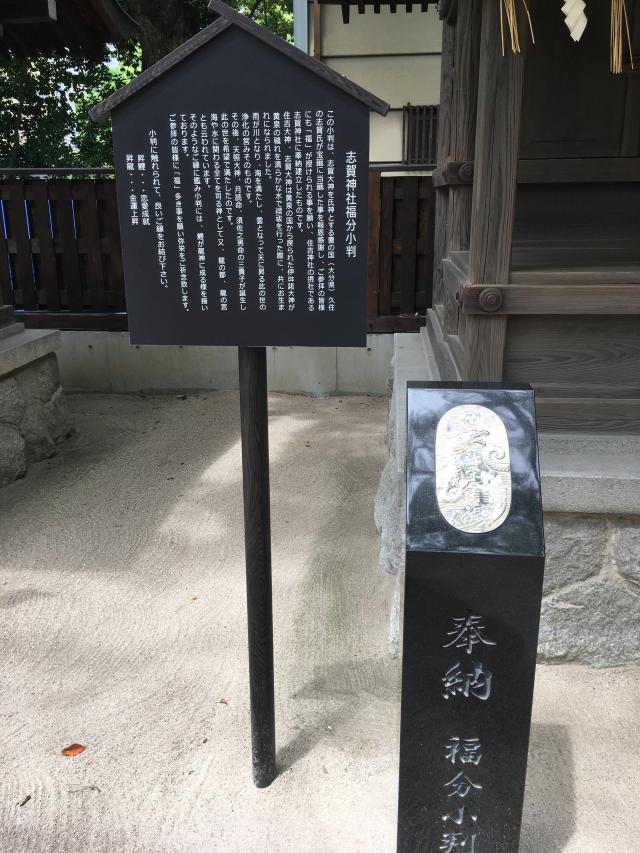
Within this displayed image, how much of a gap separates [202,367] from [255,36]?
5.26m

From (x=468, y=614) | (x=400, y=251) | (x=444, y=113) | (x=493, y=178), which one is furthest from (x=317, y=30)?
(x=468, y=614)

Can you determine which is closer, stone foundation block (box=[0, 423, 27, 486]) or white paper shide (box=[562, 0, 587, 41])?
white paper shide (box=[562, 0, 587, 41])

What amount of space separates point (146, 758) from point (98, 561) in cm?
157

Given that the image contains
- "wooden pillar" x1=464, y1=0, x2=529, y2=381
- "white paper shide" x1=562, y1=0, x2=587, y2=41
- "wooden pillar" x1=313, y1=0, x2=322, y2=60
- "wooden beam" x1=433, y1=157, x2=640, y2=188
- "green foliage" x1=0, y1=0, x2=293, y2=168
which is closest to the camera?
"white paper shide" x1=562, y1=0, x2=587, y2=41

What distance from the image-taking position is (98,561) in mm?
3900

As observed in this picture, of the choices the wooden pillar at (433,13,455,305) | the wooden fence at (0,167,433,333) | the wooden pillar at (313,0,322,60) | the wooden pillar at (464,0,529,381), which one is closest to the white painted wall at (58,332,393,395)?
the wooden fence at (0,167,433,333)

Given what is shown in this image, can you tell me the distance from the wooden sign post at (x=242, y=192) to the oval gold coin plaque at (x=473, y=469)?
14.7 inches

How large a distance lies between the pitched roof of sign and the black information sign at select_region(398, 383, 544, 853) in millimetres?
775

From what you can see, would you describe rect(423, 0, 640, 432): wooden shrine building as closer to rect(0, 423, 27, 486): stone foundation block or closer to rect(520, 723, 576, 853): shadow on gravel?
rect(520, 723, 576, 853): shadow on gravel

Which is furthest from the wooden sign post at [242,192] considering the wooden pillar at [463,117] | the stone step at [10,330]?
the stone step at [10,330]

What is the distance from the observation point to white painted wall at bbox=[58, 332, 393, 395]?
6.81 meters

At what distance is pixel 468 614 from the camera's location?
1.80m

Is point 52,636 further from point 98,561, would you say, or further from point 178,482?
point 178,482

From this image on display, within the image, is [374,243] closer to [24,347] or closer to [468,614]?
[24,347]
